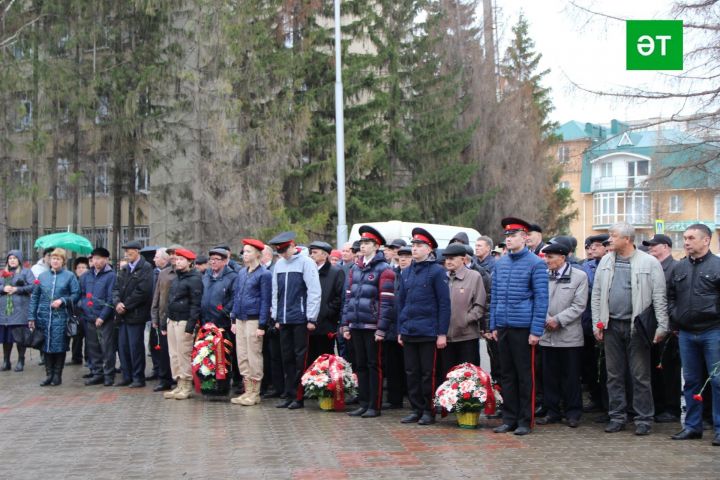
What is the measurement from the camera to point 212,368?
11969mm

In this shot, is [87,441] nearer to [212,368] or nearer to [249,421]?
[249,421]

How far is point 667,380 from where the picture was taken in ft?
33.6

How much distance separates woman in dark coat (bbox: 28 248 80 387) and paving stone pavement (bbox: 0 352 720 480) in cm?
230

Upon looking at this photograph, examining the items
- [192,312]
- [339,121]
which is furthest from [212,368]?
[339,121]

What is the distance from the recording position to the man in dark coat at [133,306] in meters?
13.4

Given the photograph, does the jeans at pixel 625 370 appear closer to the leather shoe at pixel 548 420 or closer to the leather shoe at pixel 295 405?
the leather shoe at pixel 548 420

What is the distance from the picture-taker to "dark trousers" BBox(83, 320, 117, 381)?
1386cm

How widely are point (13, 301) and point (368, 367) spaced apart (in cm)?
861

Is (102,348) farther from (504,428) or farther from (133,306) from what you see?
(504,428)

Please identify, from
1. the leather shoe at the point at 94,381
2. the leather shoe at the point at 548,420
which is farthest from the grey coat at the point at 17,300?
the leather shoe at the point at 548,420

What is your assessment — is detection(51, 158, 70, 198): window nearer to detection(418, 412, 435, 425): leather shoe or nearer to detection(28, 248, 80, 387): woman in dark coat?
detection(28, 248, 80, 387): woman in dark coat

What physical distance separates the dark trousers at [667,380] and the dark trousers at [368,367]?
329cm

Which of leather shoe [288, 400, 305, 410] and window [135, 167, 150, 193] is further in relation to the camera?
window [135, 167, 150, 193]

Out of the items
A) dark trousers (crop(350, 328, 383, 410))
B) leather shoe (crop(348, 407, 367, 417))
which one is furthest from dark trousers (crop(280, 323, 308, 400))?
leather shoe (crop(348, 407, 367, 417))
